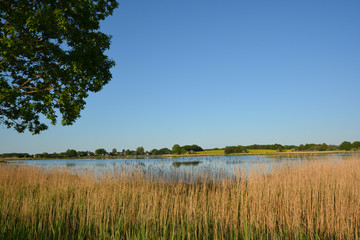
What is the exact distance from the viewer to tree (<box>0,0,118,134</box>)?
303 inches

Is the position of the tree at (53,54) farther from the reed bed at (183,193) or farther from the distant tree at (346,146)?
the distant tree at (346,146)

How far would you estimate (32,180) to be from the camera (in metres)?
9.75

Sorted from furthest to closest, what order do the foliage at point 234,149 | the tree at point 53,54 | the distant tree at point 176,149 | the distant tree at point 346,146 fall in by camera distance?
the distant tree at point 176,149 → the foliage at point 234,149 → the distant tree at point 346,146 → the tree at point 53,54

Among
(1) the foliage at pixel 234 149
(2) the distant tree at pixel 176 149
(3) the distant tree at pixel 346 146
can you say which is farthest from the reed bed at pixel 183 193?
(2) the distant tree at pixel 176 149

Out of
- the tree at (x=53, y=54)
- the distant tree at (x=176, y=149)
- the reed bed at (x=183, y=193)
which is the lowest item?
the distant tree at (x=176, y=149)

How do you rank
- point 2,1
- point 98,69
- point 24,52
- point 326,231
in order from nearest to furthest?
point 326,231 < point 24,52 < point 2,1 < point 98,69

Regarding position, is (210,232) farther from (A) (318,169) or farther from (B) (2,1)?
(B) (2,1)

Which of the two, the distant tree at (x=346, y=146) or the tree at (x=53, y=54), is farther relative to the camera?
the distant tree at (x=346, y=146)

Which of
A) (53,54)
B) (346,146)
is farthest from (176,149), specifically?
(53,54)

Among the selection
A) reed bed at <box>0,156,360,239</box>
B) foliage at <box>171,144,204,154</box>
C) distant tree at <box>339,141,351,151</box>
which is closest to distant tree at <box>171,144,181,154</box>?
foliage at <box>171,144,204,154</box>

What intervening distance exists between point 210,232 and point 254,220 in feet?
2.85

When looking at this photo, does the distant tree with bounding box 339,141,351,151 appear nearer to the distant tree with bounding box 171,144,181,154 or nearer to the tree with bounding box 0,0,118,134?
the distant tree with bounding box 171,144,181,154

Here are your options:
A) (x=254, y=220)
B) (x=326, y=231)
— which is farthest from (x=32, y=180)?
(x=326, y=231)

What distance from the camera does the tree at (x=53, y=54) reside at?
769cm
